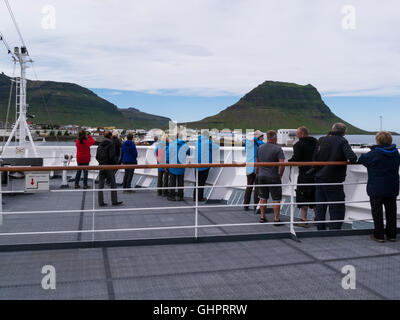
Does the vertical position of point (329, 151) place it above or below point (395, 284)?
above

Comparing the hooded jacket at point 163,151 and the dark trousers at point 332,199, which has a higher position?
the hooded jacket at point 163,151

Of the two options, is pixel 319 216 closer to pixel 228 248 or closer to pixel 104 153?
pixel 228 248

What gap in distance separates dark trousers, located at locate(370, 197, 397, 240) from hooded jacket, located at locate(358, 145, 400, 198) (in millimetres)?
107

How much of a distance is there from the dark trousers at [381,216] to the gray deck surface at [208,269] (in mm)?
201

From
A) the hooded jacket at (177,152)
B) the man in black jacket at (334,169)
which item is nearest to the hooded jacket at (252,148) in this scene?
the man in black jacket at (334,169)

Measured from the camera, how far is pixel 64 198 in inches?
382

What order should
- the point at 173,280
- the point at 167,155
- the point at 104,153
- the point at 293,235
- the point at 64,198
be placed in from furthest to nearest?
the point at 64,198 < the point at 167,155 < the point at 104,153 < the point at 293,235 < the point at 173,280

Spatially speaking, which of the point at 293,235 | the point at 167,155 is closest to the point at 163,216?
the point at 167,155

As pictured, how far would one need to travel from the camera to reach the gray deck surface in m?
3.56

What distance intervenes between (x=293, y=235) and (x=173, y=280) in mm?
2186

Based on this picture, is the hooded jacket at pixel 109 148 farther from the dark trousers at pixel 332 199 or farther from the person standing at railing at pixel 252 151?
the dark trousers at pixel 332 199

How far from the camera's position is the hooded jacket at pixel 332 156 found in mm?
5721

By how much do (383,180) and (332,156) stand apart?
77 cm

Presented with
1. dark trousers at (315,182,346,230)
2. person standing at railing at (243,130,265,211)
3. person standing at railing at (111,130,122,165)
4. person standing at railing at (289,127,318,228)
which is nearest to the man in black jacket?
dark trousers at (315,182,346,230)
